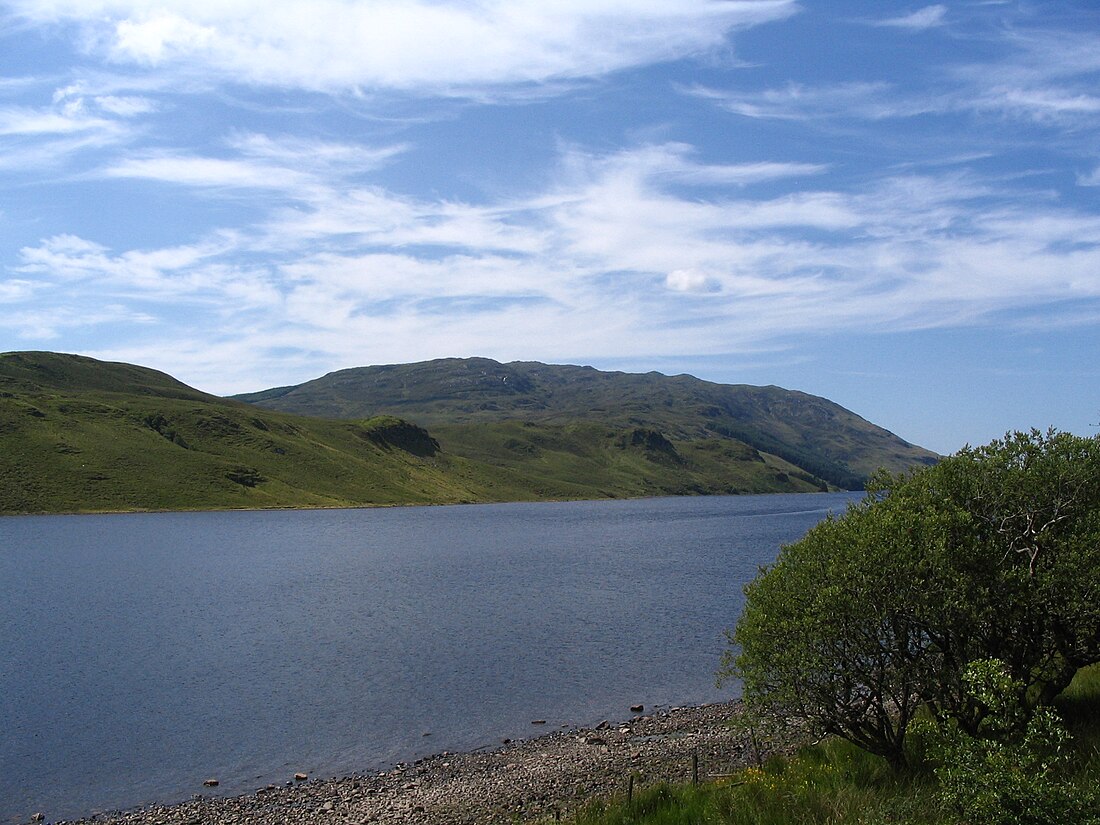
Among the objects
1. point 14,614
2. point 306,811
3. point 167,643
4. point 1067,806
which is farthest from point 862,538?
point 14,614

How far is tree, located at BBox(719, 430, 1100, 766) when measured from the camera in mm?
23656

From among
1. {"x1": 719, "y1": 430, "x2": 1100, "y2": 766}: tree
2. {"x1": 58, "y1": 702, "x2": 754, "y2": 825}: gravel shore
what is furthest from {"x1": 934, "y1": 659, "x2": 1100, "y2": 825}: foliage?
{"x1": 58, "y1": 702, "x2": 754, "y2": 825}: gravel shore

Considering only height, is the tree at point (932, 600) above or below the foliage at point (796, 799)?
above

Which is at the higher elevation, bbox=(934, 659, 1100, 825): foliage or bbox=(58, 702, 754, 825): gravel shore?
bbox=(934, 659, 1100, 825): foliage

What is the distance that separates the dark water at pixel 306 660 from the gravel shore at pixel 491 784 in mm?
2241

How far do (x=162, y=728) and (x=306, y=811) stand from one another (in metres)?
17.5

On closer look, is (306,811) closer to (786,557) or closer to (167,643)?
(786,557)

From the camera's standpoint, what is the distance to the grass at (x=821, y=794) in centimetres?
2022

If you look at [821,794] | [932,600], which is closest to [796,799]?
[821,794]

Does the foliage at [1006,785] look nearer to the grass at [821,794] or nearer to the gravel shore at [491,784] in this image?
the grass at [821,794]

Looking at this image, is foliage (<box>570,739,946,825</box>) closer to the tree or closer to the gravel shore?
the tree

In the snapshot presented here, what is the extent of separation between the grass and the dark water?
17026 millimetres

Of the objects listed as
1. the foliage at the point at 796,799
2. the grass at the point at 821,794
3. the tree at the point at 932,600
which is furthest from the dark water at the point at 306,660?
the tree at the point at 932,600

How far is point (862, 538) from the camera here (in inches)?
956
